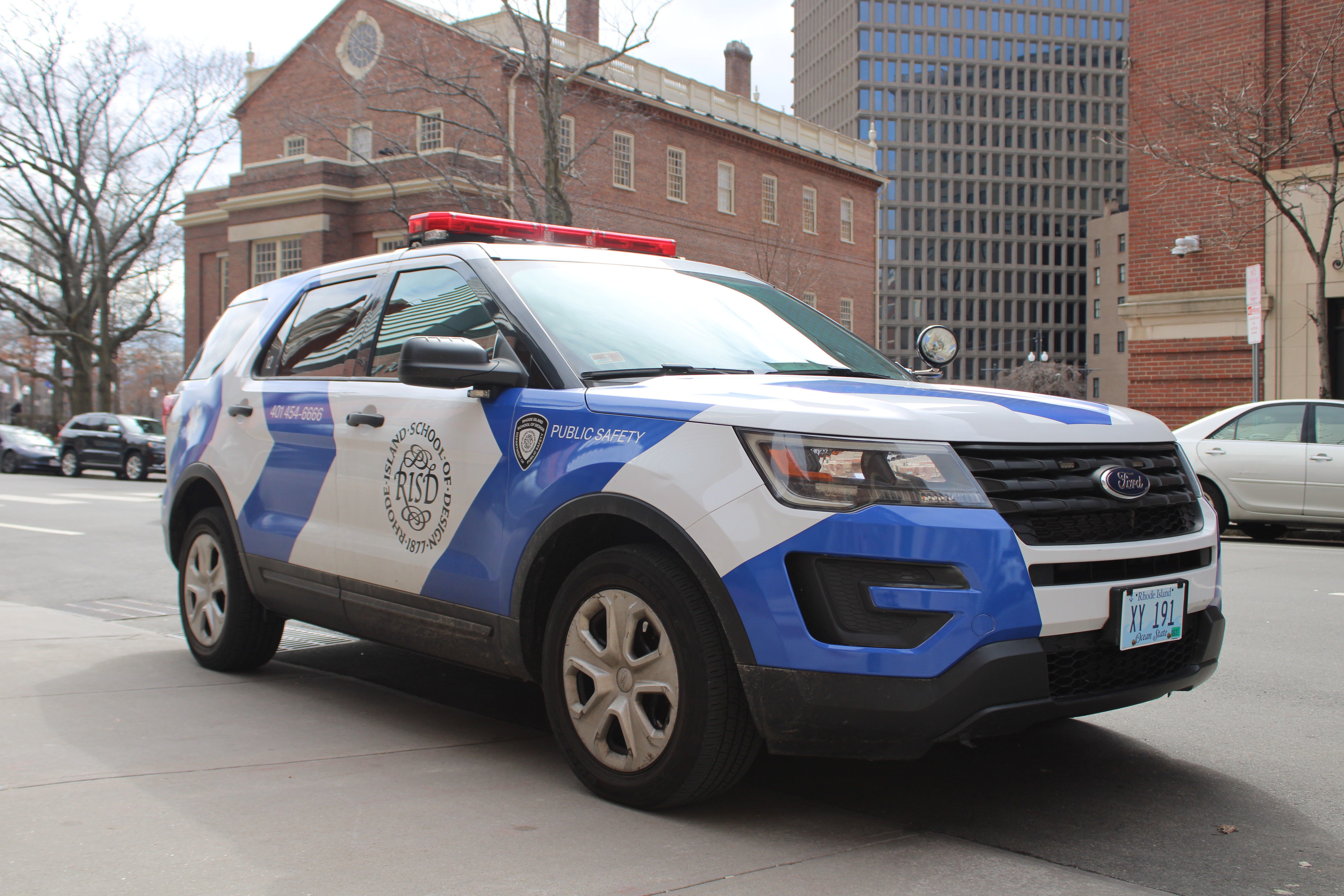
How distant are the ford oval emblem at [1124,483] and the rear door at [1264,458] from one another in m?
9.80

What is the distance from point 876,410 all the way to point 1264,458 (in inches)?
411

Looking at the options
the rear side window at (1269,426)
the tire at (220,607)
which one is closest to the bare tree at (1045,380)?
the rear side window at (1269,426)

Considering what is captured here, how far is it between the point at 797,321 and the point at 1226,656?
126 inches

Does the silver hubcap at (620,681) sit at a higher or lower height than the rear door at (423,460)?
lower

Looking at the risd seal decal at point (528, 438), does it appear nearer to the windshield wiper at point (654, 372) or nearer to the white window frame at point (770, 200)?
the windshield wiper at point (654, 372)

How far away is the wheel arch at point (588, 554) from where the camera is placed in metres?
3.24

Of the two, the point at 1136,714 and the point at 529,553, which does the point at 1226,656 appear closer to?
the point at 1136,714

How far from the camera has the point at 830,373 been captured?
4.20 m

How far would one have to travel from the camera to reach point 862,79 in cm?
11569

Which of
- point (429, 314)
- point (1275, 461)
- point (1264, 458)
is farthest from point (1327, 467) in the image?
point (429, 314)

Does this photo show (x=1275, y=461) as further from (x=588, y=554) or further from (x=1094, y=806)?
(x=588, y=554)

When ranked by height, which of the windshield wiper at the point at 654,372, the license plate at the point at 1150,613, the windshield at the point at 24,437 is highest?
the windshield wiper at the point at 654,372

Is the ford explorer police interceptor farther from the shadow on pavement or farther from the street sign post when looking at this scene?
the street sign post

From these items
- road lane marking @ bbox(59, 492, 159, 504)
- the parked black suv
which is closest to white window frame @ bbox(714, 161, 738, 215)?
the parked black suv
